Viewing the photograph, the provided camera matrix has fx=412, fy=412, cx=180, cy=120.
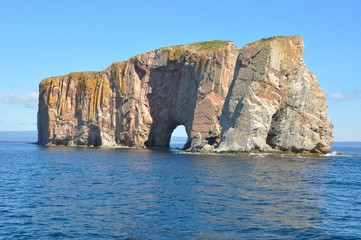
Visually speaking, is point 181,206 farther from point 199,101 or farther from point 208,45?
point 208,45

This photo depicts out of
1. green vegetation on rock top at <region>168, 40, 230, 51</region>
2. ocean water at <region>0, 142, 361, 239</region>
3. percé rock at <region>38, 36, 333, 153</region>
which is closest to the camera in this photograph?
ocean water at <region>0, 142, 361, 239</region>

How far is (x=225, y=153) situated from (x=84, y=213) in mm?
59347

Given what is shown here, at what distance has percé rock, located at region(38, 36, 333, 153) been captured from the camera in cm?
8325

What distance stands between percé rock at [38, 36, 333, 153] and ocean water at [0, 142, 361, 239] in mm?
33198

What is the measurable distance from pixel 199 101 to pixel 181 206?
7488 cm

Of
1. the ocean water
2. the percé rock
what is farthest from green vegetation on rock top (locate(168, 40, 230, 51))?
the ocean water

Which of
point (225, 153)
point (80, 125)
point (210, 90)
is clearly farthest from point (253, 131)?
point (80, 125)


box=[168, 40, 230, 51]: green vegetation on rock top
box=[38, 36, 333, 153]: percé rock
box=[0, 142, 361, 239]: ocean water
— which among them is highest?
box=[168, 40, 230, 51]: green vegetation on rock top

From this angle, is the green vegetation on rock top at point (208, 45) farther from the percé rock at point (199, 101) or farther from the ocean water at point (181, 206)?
the ocean water at point (181, 206)

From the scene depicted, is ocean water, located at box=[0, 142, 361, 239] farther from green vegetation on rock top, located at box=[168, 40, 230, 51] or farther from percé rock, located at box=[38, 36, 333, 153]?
green vegetation on rock top, located at box=[168, 40, 230, 51]

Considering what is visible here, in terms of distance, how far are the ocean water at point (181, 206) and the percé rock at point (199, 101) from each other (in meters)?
33.2

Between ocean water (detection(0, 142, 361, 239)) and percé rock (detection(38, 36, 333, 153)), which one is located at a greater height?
percé rock (detection(38, 36, 333, 153))

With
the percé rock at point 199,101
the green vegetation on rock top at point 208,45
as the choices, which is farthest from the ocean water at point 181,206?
the green vegetation on rock top at point 208,45

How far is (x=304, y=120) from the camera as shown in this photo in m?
82.6
